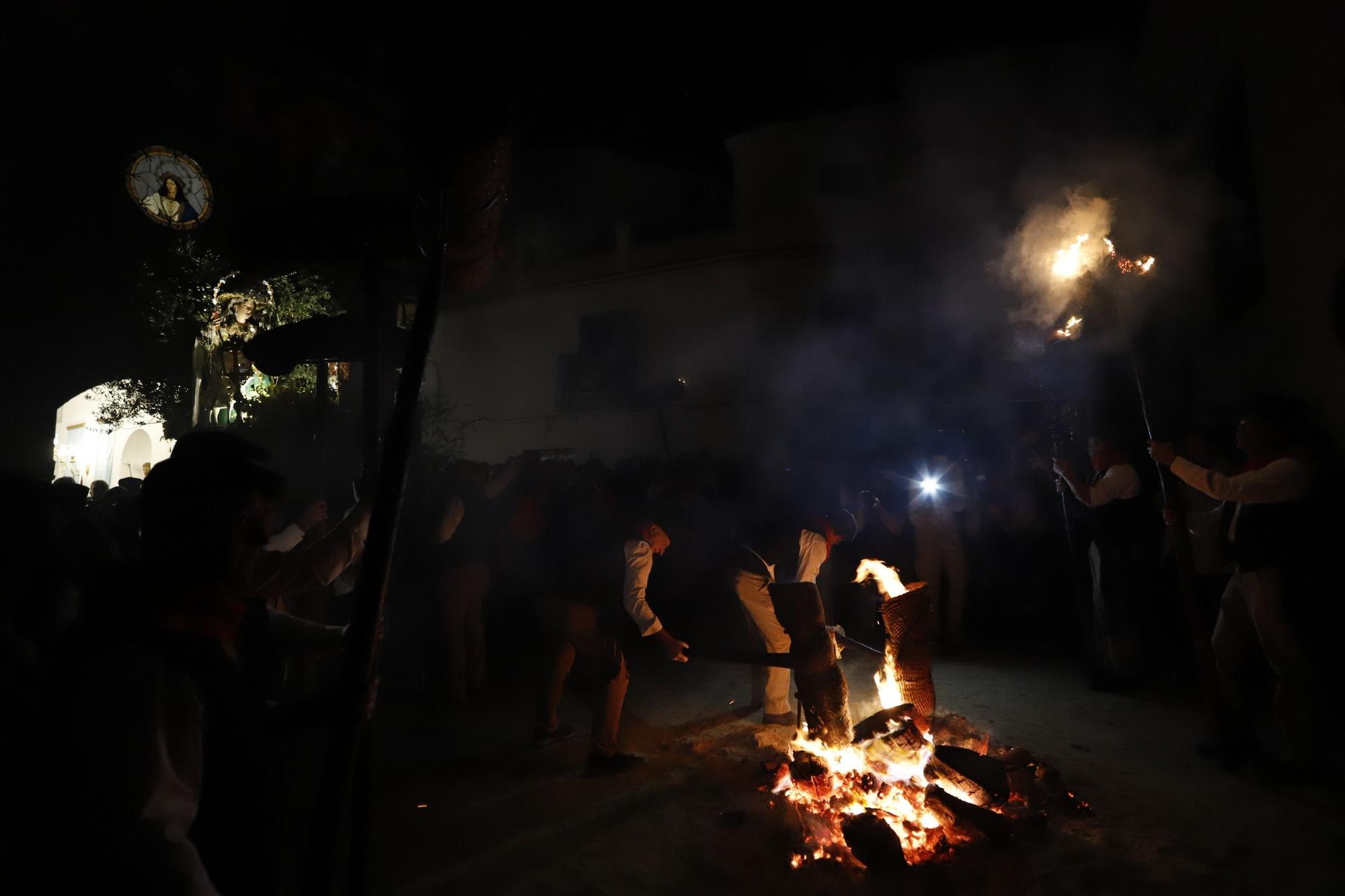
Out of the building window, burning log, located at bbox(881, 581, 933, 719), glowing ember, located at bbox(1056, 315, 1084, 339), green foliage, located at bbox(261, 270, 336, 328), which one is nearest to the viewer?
burning log, located at bbox(881, 581, 933, 719)

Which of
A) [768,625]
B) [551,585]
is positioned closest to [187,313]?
[551,585]

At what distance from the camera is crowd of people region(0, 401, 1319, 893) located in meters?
1.36

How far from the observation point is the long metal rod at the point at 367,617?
4.75 feet

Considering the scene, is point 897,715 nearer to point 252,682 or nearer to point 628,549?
point 628,549

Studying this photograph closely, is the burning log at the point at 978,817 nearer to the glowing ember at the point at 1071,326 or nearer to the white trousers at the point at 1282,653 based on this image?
the white trousers at the point at 1282,653

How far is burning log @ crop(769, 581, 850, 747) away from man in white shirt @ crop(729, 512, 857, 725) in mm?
827

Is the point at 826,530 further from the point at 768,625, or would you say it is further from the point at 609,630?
the point at 609,630

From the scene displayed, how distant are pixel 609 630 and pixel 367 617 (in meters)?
3.59

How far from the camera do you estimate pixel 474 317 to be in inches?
805

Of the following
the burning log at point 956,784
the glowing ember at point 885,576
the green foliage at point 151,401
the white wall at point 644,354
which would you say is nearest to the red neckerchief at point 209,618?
the burning log at point 956,784

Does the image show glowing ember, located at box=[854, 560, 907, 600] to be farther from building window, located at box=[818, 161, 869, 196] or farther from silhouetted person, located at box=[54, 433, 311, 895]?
building window, located at box=[818, 161, 869, 196]

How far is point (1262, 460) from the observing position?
14.5 ft

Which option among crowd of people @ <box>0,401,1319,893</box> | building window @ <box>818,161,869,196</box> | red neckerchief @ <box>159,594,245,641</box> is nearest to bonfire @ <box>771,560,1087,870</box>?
crowd of people @ <box>0,401,1319,893</box>

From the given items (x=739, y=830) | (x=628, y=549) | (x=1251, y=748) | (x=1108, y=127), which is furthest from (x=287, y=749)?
(x=1108, y=127)
